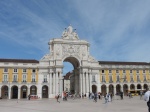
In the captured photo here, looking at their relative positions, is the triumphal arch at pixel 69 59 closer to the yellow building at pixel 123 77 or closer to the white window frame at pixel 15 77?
the yellow building at pixel 123 77

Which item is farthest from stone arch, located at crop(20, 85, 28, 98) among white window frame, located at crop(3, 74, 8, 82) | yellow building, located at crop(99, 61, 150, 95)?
yellow building, located at crop(99, 61, 150, 95)

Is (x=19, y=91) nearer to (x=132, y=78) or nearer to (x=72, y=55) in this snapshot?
(x=72, y=55)

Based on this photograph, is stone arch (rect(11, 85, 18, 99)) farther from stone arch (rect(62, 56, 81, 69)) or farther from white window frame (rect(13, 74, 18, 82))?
stone arch (rect(62, 56, 81, 69))

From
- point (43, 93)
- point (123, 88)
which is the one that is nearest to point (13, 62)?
point (43, 93)

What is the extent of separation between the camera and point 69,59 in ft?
274

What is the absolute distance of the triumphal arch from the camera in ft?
246

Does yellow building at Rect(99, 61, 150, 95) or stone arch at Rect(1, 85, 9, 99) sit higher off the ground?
yellow building at Rect(99, 61, 150, 95)

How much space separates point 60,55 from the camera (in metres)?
77.6

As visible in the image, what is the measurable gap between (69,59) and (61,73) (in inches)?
390

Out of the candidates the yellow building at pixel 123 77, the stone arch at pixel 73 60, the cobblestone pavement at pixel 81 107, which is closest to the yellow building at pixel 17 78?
the stone arch at pixel 73 60

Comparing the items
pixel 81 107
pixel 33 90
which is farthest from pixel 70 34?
pixel 81 107

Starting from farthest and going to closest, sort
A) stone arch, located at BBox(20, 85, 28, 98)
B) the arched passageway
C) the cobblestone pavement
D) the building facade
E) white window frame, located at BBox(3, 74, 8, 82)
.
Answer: stone arch, located at BBox(20, 85, 28, 98)
the building facade
the arched passageway
white window frame, located at BBox(3, 74, 8, 82)
the cobblestone pavement

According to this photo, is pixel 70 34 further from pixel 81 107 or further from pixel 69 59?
pixel 81 107

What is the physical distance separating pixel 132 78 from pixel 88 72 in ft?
62.9
